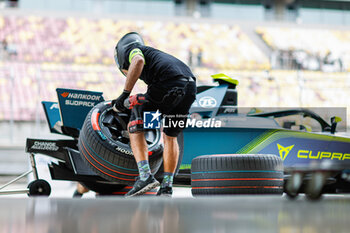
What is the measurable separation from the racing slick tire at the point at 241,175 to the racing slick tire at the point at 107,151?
0.55 m

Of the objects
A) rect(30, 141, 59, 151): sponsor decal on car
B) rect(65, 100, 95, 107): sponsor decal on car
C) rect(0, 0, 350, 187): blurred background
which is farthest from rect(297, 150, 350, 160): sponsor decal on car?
rect(0, 0, 350, 187): blurred background

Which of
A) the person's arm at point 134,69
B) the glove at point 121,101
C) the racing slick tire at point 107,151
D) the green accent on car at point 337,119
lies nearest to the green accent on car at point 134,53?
the person's arm at point 134,69

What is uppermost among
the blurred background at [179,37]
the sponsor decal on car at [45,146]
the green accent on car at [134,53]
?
the green accent on car at [134,53]

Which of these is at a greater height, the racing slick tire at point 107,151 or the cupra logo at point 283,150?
the racing slick tire at point 107,151

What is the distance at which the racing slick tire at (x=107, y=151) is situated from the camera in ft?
10.7

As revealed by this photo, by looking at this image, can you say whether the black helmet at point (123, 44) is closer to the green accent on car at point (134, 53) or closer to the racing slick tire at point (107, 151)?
the green accent on car at point (134, 53)

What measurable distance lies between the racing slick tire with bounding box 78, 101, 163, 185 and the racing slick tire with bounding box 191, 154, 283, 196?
21.6 inches

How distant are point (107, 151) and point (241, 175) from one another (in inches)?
38.8

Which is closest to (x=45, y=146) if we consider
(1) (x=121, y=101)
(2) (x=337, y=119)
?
(1) (x=121, y=101)

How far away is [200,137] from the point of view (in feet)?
13.2

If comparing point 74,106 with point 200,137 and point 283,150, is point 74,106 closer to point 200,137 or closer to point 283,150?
point 200,137

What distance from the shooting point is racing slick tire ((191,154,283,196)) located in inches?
115

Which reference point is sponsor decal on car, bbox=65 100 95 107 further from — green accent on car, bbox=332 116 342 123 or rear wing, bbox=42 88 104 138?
green accent on car, bbox=332 116 342 123

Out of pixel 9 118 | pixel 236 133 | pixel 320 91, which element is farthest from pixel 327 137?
pixel 9 118
